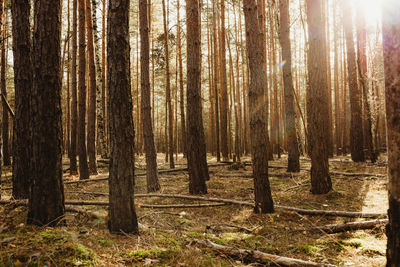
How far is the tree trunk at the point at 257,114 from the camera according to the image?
4719 millimetres

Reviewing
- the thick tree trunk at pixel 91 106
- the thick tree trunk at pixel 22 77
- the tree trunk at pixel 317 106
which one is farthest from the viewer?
the thick tree trunk at pixel 91 106

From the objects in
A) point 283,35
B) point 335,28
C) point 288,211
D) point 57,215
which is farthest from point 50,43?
point 335,28

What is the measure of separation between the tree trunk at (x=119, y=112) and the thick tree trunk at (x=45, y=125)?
735 millimetres

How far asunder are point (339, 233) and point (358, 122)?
8693 millimetres

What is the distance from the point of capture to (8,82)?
21.7 metres

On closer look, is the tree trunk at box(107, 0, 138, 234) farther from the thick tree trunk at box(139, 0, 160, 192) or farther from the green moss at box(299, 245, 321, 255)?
the thick tree trunk at box(139, 0, 160, 192)

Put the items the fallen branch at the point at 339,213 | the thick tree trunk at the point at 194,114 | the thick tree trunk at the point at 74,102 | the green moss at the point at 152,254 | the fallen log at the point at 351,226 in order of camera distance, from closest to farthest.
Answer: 1. the green moss at the point at 152,254
2. the fallen log at the point at 351,226
3. the fallen branch at the point at 339,213
4. the thick tree trunk at the point at 194,114
5. the thick tree trunk at the point at 74,102

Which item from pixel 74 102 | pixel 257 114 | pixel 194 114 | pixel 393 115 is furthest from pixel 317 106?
→ pixel 74 102

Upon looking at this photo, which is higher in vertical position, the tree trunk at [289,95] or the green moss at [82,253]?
the tree trunk at [289,95]

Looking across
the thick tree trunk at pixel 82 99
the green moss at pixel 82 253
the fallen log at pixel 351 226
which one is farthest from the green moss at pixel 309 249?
the thick tree trunk at pixel 82 99

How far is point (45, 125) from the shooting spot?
325cm

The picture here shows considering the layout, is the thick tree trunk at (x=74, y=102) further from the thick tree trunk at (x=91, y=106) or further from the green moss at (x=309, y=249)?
the green moss at (x=309, y=249)

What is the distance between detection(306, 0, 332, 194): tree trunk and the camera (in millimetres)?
6047

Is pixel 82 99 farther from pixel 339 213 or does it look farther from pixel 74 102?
→ pixel 339 213
